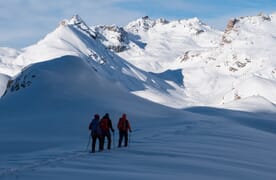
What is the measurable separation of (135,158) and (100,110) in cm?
3300

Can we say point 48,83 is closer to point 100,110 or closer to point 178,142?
point 100,110

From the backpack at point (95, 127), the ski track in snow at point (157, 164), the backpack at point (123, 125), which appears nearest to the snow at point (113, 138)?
the ski track in snow at point (157, 164)

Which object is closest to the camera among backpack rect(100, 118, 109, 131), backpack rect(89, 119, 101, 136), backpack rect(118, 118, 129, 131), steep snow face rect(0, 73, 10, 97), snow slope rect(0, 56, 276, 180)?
snow slope rect(0, 56, 276, 180)

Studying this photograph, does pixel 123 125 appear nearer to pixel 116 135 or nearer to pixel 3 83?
pixel 116 135

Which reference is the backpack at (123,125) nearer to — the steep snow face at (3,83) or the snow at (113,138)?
the snow at (113,138)

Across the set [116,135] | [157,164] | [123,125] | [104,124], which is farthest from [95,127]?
[116,135]

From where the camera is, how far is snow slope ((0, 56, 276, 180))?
18964mm

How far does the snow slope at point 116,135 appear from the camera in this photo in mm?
18964

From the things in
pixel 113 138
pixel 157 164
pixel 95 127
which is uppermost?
pixel 95 127

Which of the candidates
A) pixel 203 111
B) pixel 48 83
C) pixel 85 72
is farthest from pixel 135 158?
pixel 203 111

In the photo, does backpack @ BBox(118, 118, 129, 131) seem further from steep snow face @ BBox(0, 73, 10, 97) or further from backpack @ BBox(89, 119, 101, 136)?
steep snow face @ BBox(0, 73, 10, 97)

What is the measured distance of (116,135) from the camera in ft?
123

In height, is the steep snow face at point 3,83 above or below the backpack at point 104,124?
above

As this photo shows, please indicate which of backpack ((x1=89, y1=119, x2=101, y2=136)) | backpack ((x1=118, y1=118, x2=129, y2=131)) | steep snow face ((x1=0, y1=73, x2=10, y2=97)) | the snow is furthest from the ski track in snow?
steep snow face ((x1=0, y1=73, x2=10, y2=97))
